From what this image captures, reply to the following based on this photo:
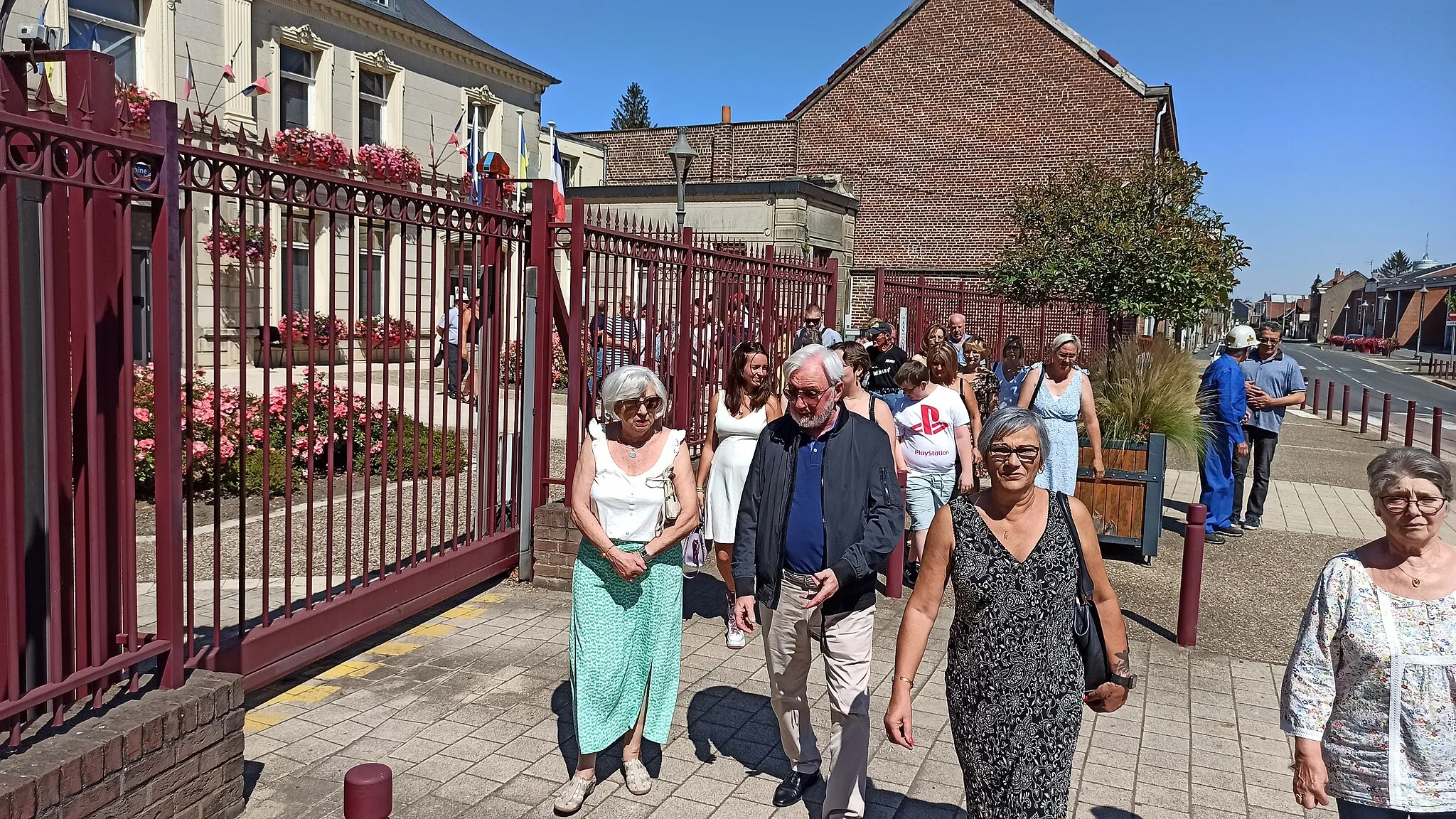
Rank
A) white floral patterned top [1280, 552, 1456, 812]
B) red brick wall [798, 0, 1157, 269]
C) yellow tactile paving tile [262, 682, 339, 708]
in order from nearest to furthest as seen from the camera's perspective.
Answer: white floral patterned top [1280, 552, 1456, 812] < yellow tactile paving tile [262, 682, 339, 708] < red brick wall [798, 0, 1157, 269]

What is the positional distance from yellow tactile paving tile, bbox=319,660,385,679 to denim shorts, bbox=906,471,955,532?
349cm

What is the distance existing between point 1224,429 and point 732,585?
683 cm

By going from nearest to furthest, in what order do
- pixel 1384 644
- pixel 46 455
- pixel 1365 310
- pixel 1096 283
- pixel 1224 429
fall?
pixel 1384 644, pixel 46 455, pixel 1224 429, pixel 1096 283, pixel 1365 310

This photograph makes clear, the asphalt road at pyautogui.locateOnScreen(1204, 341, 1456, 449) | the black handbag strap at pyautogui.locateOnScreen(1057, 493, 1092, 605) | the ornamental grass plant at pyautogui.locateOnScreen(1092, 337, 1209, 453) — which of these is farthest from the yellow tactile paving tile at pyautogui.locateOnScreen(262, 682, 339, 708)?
the asphalt road at pyautogui.locateOnScreen(1204, 341, 1456, 449)

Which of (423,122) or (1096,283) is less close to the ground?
(423,122)

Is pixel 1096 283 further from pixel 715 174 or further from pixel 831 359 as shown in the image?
pixel 715 174

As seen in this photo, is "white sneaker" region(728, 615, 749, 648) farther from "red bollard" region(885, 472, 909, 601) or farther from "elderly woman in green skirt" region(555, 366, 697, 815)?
"red bollard" region(885, 472, 909, 601)

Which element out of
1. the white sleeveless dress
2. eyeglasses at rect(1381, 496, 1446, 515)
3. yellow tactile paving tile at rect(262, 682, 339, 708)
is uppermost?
eyeglasses at rect(1381, 496, 1446, 515)

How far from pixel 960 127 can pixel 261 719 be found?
28.1 m

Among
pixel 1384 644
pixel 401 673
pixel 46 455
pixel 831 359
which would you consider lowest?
pixel 401 673

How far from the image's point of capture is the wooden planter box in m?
8.41

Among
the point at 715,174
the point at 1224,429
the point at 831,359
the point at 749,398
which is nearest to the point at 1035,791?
the point at 831,359

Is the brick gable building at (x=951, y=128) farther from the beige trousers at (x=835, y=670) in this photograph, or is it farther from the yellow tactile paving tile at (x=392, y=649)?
the beige trousers at (x=835, y=670)

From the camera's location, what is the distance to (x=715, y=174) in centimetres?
3306
